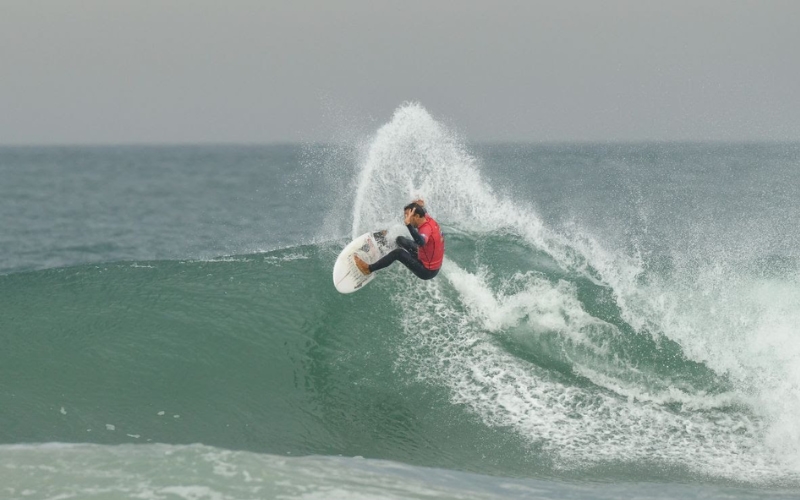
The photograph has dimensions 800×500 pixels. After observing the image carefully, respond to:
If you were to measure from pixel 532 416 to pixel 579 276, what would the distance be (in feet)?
13.1

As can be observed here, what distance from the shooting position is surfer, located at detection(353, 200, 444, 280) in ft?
34.0

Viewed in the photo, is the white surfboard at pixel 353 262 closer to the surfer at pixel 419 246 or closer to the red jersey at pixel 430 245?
the surfer at pixel 419 246

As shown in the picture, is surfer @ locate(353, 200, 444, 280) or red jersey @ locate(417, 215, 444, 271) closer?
surfer @ locate(353, 200, 444, 280)

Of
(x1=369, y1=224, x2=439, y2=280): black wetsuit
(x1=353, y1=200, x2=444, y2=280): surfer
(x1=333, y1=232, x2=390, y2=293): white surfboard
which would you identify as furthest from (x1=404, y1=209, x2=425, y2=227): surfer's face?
(x1=333, y1=232, x2=390, y2=293): white surfboard

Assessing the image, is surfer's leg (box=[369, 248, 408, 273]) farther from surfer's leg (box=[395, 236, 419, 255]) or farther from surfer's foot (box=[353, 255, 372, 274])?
surfer's foot (box=[353, 255, 372, 274])

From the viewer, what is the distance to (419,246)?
34.7 ft

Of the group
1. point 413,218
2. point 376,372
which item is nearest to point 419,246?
point 413,218

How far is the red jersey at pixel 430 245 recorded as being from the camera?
34.4ft

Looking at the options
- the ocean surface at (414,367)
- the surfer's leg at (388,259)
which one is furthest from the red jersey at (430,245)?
the ocean surface at (414,367)

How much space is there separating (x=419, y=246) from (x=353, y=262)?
1319 mm

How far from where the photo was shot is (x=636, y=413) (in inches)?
361

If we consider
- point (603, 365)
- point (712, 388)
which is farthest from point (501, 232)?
point (712, 388)

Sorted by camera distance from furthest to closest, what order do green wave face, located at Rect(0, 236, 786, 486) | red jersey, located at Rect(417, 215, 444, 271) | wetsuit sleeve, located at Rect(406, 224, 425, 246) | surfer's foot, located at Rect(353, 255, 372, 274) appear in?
surfer's foot, located at Rect(353, 255, 372, 274)
red jersey, located at Rect(417, 215, 444, 271)
wetsuit sleeve, located at Rect(406, 224, 425, 246)
green wave face, located at Rect(0, 236, 786, 486)

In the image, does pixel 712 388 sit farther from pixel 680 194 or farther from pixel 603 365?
pixel 680 194
